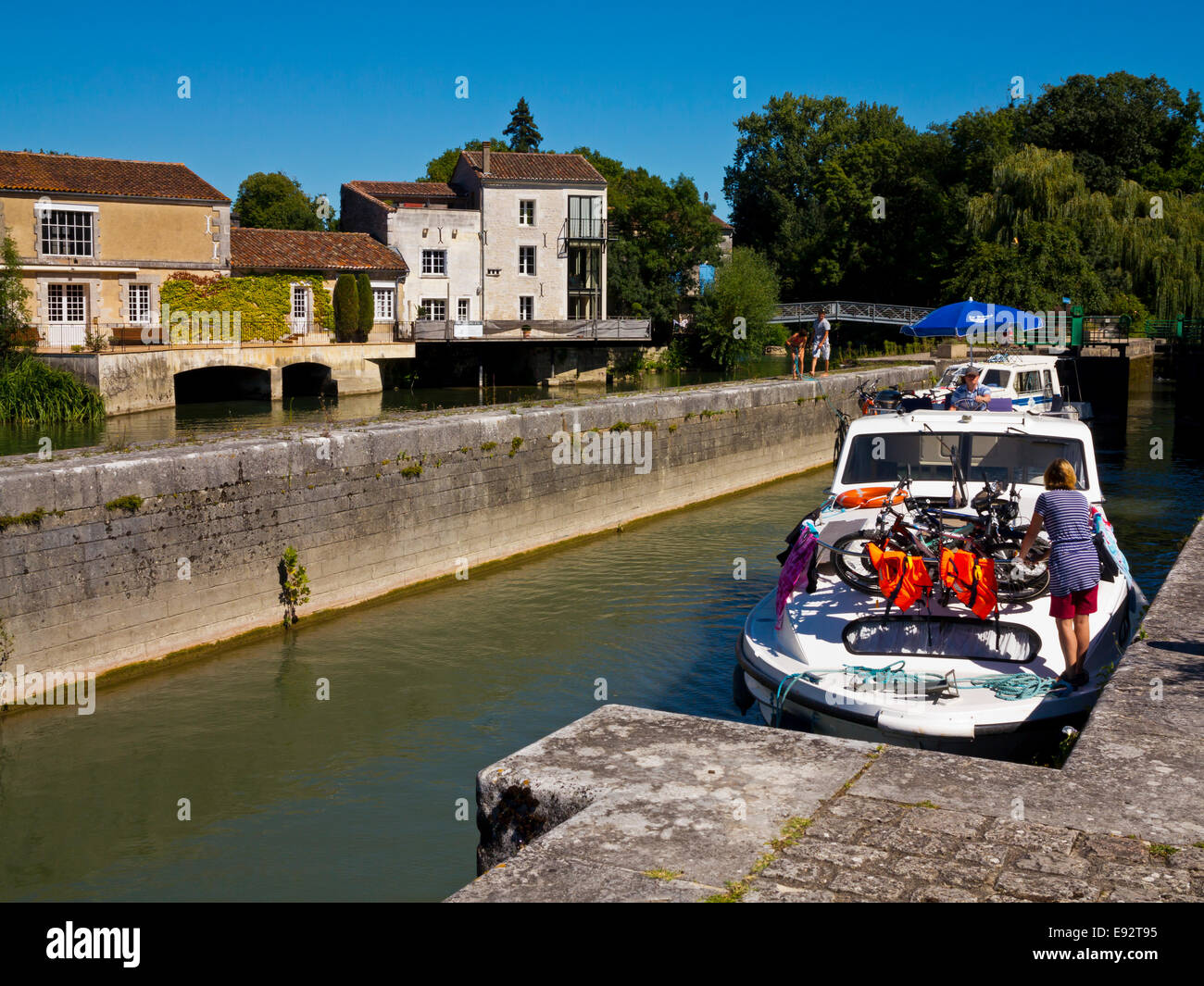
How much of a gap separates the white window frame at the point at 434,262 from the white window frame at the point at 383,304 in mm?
3401

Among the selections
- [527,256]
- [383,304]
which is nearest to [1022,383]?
[383,304]

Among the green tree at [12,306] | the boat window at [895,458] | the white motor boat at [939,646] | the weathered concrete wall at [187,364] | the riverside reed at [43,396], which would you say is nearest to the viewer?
the white motor boat at [939,646]

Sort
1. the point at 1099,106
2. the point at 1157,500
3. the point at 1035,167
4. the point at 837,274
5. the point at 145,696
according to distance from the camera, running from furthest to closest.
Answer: the point at 837,274, the point at 1099,106, the point at 1035,167, the point at 1157,500, the point at 145,696

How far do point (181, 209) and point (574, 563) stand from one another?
3050 cm

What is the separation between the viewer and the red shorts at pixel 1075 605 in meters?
7.33

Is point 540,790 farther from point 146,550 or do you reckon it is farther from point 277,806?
point 146,550

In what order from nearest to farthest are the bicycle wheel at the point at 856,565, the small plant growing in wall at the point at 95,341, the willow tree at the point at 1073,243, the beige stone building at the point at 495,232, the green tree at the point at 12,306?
1. the bicycle wheel at the point at 856,565
2. the green tree at the point at 12,306
3. the small plant growing in wall at the point at 95,341
4. the willow tree at the point at 1073,243
5. the beige stone building at the point at 495,232

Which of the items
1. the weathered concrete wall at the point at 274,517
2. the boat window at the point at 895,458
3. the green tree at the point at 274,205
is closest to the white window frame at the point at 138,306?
the weathered concrete wall at the point at 274,517

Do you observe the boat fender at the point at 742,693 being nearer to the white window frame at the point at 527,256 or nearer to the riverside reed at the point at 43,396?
the riverside reed at the point at 43,396

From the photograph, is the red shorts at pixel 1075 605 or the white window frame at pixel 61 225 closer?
the red shorts at pixel 1075 605

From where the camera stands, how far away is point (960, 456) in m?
10.4

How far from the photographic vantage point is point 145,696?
10680mm

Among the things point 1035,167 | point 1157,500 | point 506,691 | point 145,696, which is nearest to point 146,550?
point 145,696

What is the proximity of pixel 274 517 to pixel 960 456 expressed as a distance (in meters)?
7.19
